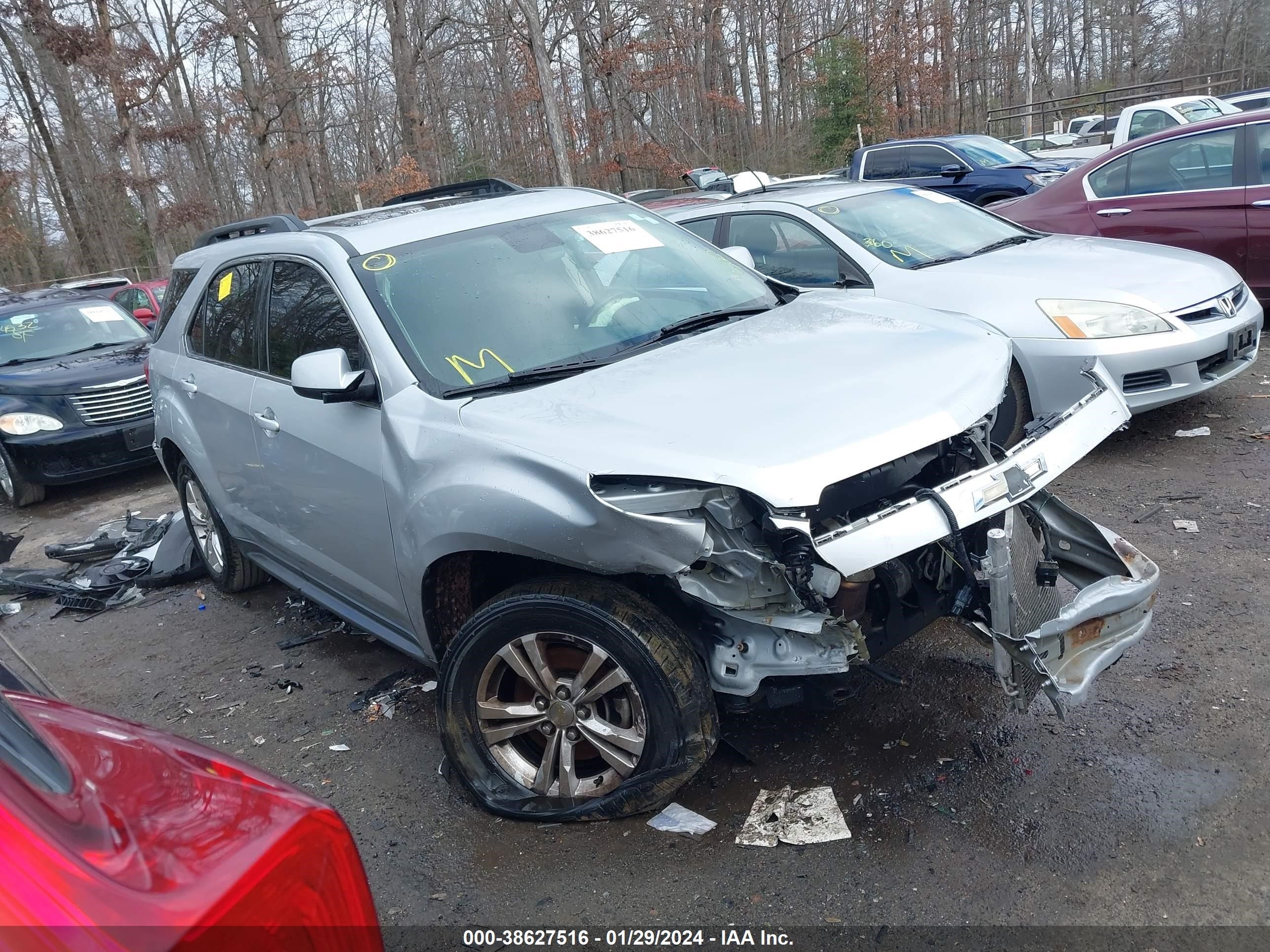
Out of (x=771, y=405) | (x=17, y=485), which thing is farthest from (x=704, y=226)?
(x=17, y=485)

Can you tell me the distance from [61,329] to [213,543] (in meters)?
5.54

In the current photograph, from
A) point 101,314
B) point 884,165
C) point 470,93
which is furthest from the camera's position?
point 470,93

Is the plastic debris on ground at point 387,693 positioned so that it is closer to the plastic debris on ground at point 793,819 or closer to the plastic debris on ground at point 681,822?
the plastic debris on ground at point 681,822

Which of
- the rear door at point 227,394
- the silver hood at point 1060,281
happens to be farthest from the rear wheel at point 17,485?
the silver hood at point 1060,281

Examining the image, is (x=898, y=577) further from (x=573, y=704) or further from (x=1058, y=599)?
(x=573, y=704)

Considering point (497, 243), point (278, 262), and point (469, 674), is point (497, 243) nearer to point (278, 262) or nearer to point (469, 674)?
point (278, 262)

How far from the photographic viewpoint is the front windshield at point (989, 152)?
1355 centimetres

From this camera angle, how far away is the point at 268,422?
4039 millimetres

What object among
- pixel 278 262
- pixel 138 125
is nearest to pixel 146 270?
pixel 138 125

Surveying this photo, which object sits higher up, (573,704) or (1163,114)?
(1163,114)

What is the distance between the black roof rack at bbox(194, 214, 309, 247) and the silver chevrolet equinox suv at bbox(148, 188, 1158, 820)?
0.60 m

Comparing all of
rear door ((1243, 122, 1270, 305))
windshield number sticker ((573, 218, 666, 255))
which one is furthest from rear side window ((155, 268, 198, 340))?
rear door ((1243, 122, 1270, 305))

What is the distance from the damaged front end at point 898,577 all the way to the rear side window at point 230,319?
246 centimetres

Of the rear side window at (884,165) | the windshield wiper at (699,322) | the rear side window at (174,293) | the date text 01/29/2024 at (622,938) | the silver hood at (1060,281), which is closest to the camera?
the date text 01/29/2024 at (622,938)
